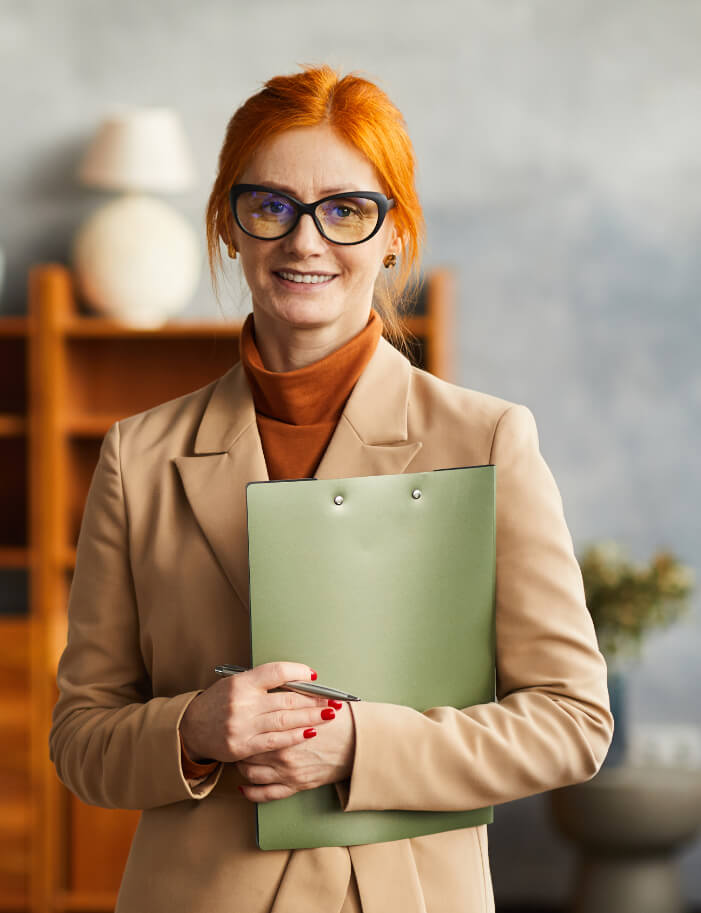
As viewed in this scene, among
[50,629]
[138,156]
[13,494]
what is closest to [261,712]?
[50,629]

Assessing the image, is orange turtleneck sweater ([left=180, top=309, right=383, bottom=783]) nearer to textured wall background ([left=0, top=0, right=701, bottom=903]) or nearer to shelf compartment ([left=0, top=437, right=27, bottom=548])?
textured wall background ([left=0, top=0, right=701, bottom=903])

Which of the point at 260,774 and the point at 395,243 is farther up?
the point at 395,243

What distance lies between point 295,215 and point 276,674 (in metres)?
0.47

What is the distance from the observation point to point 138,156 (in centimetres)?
375

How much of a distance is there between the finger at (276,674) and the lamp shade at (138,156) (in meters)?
2.99

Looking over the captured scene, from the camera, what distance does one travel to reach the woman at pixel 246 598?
110cm

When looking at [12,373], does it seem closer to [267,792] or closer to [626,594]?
[626,594]

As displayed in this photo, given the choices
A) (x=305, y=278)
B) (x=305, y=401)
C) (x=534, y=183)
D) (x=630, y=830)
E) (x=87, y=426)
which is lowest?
(x=630, y=830)

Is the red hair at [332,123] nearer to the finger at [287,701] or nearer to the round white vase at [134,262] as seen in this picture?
the finger at [287,701]

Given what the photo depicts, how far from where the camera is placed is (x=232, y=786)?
118cm

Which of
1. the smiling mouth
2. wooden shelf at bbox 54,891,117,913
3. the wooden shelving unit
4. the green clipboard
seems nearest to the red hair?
the smiling mouth

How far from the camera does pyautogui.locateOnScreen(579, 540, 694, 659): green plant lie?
354cm

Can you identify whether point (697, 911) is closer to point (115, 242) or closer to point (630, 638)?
point (630, 638)

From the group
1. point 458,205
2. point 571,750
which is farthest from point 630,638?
point 571,750
